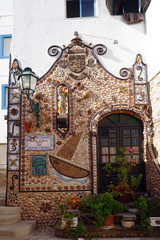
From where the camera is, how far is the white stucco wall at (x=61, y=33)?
770 centimetres

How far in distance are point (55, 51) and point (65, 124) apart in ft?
7.41

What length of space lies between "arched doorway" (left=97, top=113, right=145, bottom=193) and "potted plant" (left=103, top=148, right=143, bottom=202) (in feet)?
0.67

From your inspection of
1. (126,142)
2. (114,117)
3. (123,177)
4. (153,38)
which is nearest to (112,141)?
(126,142)

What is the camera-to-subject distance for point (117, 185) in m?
6.98

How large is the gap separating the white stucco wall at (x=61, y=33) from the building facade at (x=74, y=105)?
0.10 ft

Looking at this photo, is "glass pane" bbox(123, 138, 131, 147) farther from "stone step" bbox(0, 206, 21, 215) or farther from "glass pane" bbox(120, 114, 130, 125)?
"stone step" bbox(0, 206, 21, 215)

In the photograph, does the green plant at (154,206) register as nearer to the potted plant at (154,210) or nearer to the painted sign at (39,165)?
the potted plant at (154,210)

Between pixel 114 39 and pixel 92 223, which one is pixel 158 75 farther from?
pixel 92 223

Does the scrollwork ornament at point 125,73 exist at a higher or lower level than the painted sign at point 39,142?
higher

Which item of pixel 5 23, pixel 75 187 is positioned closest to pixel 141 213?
pixel 75 187

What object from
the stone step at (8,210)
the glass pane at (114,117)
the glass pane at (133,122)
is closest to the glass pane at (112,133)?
the glass pane at (114,117)

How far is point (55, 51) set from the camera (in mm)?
7766

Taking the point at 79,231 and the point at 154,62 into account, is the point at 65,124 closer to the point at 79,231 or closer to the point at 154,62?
the point at 79,231

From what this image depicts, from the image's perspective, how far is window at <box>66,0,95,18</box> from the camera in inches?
320
